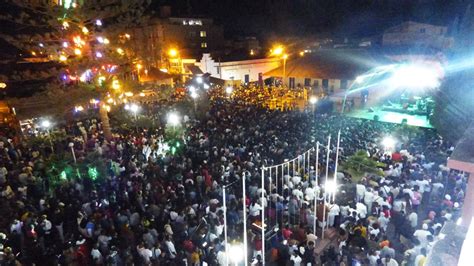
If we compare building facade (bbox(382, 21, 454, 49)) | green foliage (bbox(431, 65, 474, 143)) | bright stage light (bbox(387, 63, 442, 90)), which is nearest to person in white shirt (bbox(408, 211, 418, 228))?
green foliage (bbox(431, 65, 474, 143))

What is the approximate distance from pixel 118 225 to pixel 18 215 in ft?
9.91

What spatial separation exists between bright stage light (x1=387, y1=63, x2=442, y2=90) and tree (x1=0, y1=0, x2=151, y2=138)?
1927cm

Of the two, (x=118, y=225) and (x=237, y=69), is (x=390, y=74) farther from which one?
(x=118, y=225)

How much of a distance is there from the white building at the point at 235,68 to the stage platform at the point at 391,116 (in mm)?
11672

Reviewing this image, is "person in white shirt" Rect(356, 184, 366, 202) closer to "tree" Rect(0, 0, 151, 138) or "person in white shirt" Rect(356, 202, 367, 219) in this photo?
"person in white shirt" Rect(356, 202, 367, 219)

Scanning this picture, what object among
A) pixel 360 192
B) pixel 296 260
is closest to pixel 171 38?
pixel 360 192

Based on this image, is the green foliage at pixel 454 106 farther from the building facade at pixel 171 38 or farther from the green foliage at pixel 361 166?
the building facade at pixel 171 38

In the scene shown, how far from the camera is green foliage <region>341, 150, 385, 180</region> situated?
11.3 metres

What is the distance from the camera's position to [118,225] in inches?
350

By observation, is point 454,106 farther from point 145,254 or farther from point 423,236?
point 145,254

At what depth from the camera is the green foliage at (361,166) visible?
446 inches

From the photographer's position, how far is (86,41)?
15.1m

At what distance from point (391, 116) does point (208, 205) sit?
55.3 ft

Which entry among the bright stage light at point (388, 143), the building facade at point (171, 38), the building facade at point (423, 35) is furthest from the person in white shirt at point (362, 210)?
the building facade at point (423, 35)
